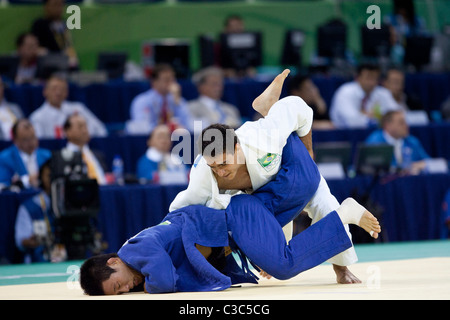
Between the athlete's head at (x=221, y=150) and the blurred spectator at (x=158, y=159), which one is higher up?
the athlete's head at (x=221, y=150)

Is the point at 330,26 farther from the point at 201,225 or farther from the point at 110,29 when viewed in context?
the point at 201,225

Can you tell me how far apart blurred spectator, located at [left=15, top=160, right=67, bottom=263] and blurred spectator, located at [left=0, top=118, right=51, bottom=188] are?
495mm

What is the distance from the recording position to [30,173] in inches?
273

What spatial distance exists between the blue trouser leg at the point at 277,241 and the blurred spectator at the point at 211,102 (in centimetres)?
460

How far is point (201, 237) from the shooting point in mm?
3688

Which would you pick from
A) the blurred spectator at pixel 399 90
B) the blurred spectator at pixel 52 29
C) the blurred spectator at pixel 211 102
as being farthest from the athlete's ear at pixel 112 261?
the blurred spectator at pixel 52 29

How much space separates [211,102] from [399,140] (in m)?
1.97

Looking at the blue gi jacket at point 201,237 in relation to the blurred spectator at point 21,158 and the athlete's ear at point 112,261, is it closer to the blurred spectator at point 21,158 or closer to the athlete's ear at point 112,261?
the athlete's ear at point 112,261

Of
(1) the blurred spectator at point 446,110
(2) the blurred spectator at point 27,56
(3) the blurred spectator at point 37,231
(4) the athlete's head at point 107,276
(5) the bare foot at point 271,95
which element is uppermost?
(2) the blurred spectator at point 27,56

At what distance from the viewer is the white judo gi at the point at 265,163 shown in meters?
3.77

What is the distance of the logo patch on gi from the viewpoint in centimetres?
381

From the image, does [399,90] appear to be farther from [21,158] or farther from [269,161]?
[269,161]
